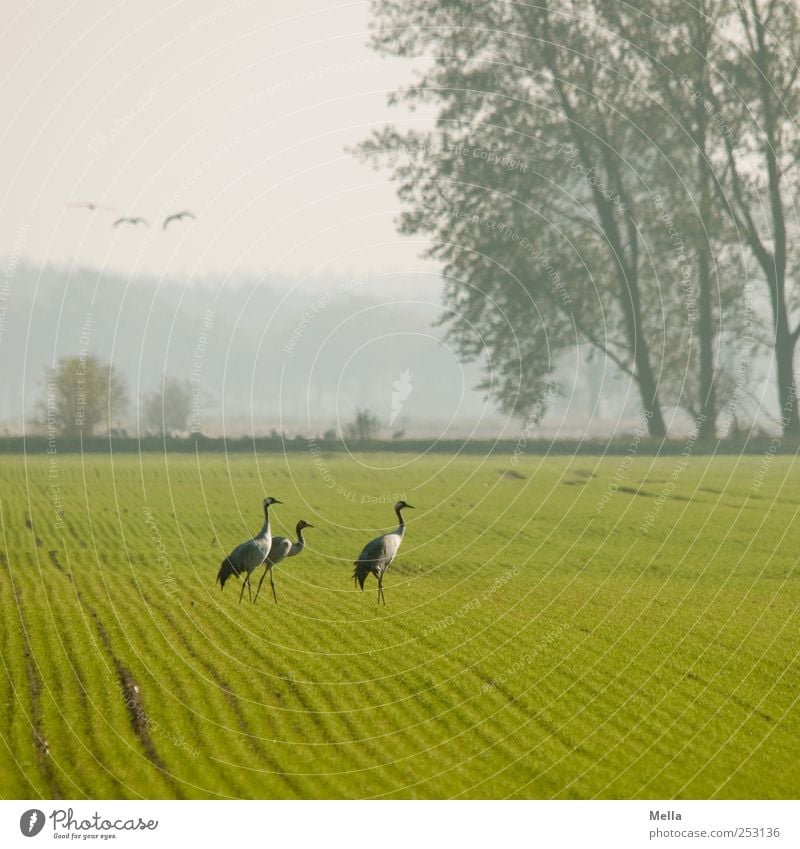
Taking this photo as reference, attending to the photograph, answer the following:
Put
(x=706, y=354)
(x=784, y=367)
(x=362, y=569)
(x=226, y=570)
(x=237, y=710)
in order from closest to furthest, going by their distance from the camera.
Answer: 1. (x=237, y=710)
2. (x=226, y=570)
3. (x=362, y=569)
4. (x=706, y=354)
5. (x=784, y=367)

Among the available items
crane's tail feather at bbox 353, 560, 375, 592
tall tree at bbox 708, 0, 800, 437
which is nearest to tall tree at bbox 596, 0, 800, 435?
tall tree at bbox 708, 0, 800, 437

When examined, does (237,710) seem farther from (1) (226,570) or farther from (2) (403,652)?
(2) (403,652)

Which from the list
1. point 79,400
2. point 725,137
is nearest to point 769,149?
point 725,137

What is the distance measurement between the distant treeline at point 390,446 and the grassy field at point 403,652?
4.75 metres

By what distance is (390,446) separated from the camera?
109 ft

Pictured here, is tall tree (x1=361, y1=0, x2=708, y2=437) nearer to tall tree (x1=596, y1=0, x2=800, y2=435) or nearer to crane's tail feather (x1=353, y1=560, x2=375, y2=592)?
tall tree (x1=596, y1=0, x2=800, y2=435)

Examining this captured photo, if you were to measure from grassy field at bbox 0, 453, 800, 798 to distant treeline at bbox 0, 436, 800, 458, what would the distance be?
475 cm

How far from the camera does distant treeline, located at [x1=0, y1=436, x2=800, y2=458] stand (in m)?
33.5

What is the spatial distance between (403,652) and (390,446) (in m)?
16.7

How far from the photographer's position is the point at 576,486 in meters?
31.3

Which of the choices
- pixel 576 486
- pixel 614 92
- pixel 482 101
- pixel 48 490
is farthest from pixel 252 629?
pixel 614 92

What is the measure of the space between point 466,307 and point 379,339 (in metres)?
3.39

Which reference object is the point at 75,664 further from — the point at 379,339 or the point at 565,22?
the point at 565,22

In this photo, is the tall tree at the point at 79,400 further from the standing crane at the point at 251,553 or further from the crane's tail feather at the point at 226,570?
the standing crane at the point at 251,553
